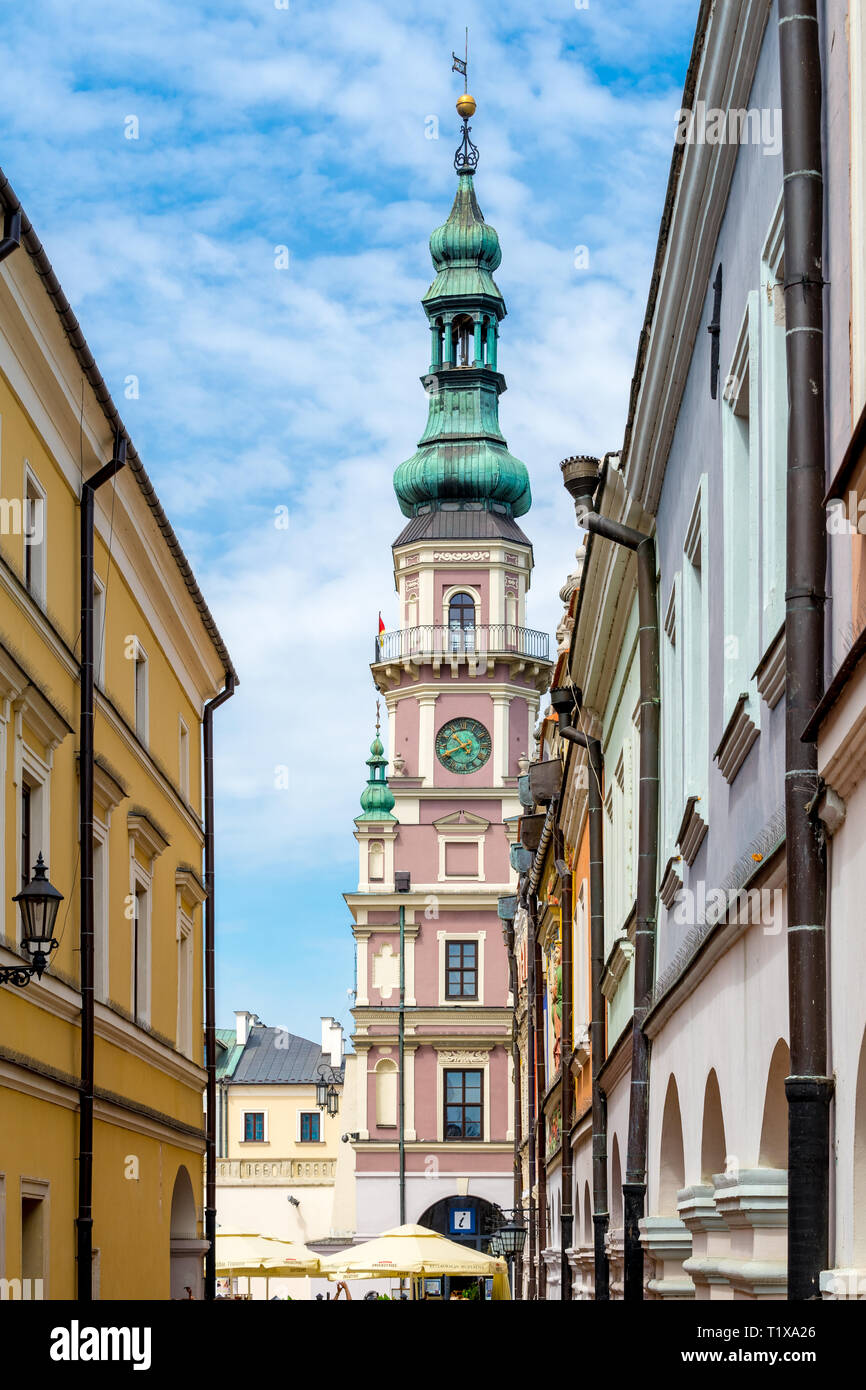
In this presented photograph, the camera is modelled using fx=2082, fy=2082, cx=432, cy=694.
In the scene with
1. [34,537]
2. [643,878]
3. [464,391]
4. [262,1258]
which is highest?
[464,391]

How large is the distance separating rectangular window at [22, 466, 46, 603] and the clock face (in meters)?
50.4

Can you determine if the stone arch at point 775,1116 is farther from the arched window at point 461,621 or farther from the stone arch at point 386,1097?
the arched window at point 461,621

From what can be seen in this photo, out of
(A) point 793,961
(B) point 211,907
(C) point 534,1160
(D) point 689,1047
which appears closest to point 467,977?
(C) point 534,1160

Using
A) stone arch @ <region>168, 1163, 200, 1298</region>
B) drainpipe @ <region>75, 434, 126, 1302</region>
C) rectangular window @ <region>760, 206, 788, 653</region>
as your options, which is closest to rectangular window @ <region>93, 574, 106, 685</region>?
drainpipe @ <region>75, 434, 126, 1302</region>

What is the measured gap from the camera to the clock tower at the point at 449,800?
200ft

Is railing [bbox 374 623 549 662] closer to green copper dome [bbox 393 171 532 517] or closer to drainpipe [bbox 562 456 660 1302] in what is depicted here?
green copper dome [bbox 393 171 532 517]

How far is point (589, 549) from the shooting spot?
15836mm

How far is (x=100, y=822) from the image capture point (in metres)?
18.2

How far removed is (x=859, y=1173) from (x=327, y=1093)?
6664 cm

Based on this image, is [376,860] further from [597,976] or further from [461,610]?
[597,976]

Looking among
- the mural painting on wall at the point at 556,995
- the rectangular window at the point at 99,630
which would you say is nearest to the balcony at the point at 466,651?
the mural painting on wall at the point at 556,995

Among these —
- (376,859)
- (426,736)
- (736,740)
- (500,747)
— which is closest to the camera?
(736,740)

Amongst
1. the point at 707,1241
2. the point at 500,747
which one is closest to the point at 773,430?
the point at 707,1241

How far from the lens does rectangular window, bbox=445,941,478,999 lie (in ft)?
206
